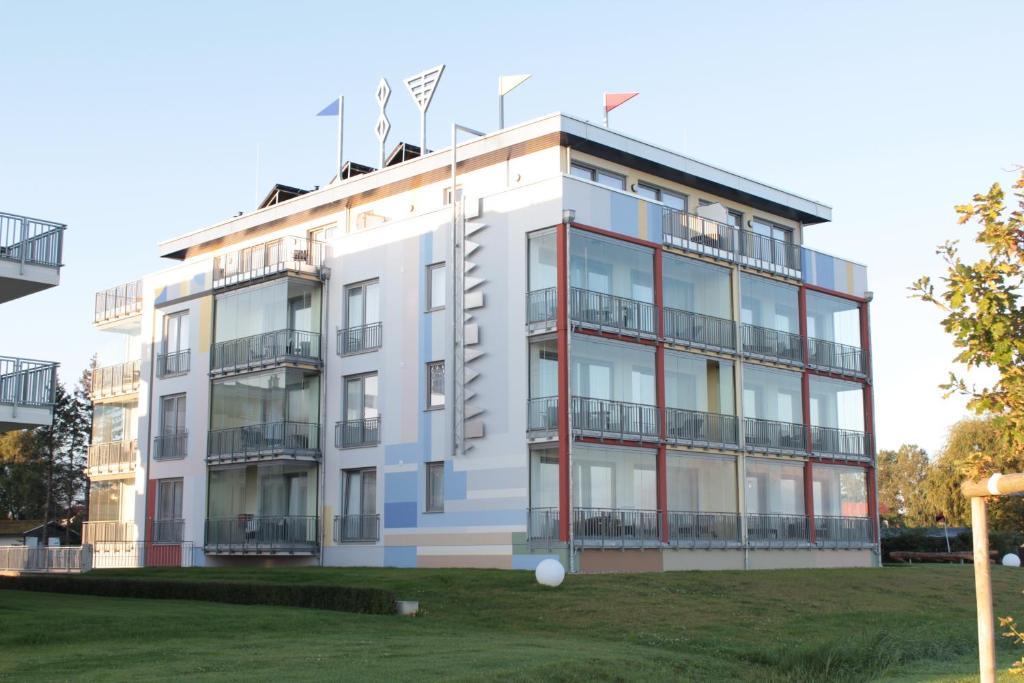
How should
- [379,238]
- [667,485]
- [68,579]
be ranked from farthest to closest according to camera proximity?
[379,238] → [667,485] → [68,579]

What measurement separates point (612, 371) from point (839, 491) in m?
13.1

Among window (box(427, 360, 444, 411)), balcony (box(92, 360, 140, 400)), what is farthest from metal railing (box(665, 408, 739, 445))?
balcony (box(92, 360, 140, 400))

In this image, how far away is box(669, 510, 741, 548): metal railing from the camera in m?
37.2

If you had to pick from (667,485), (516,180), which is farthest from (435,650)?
(516,180)

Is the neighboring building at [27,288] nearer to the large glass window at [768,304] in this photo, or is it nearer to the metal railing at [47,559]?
the metal railing at [47,559]

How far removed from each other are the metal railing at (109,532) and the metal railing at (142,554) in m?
0.19

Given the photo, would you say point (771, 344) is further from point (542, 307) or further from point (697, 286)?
point (542, 307)

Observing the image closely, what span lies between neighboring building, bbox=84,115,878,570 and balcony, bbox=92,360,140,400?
27 cm

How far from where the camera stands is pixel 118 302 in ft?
165

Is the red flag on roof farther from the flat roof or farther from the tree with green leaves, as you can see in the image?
the tree with green leaves

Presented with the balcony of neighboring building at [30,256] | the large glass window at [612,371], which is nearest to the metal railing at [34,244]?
the balcony of neighboring building at [30,256]

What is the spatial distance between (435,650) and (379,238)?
23.0 m

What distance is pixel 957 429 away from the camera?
6750 cm

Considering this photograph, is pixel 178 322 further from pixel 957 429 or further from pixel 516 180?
pixel 957 429
